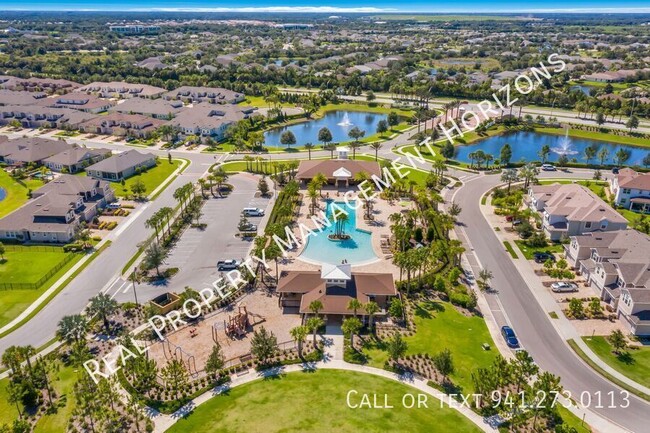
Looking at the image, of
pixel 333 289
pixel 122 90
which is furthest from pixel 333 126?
pixel 333 289

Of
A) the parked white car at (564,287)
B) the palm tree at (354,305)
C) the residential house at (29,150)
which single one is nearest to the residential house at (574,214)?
the parked white car at (564,287)

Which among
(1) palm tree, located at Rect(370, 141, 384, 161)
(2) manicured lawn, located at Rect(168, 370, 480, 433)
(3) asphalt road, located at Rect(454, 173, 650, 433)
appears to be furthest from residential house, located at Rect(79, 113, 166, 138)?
(2) manicured lawn, located at Rect(168, 370, 480, 433)

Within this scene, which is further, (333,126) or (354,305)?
(333,126)

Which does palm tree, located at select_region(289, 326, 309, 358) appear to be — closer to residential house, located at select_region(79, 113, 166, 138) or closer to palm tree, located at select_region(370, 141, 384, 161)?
palm tree, located at select_region(370, 141, 384, 161)

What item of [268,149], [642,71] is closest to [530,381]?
[268,149]

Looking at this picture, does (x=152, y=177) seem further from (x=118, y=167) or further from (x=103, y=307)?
(x=103, y=307)

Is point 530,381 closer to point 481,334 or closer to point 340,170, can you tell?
point 481,334
